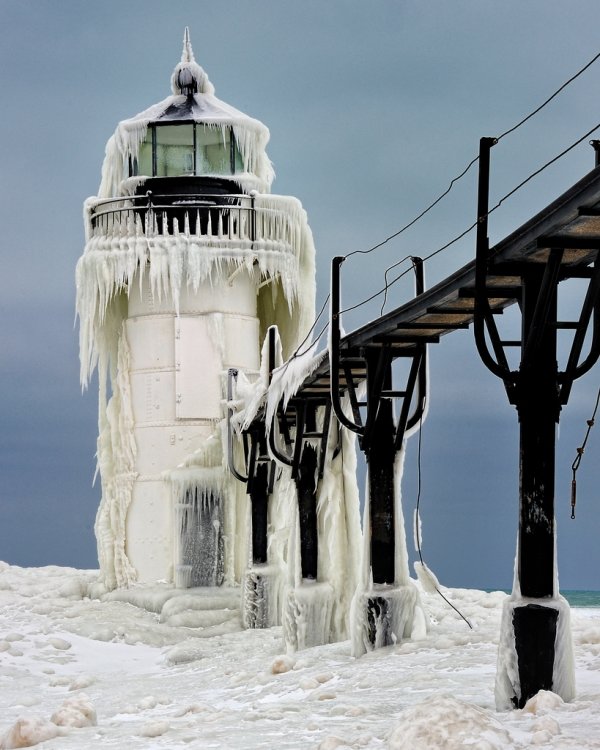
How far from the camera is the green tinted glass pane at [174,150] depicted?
1039 inches

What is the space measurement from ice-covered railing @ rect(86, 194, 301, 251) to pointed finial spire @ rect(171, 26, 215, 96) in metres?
3.18

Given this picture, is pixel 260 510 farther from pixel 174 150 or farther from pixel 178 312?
pixel 174 150

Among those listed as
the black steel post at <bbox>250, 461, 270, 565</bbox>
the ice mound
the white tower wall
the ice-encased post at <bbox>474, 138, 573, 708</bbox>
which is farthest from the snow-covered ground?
the white tower wall

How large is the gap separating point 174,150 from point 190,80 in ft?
6.18

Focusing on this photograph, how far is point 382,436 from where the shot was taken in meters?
13.8

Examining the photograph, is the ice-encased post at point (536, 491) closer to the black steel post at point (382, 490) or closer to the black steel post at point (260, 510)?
the black steel post at point (382, 490)

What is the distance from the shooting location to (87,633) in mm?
22219

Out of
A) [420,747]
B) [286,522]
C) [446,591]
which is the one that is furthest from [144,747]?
[446,591]

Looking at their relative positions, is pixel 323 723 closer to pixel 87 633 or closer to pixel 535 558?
pixel 535 558

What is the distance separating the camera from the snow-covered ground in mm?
8227

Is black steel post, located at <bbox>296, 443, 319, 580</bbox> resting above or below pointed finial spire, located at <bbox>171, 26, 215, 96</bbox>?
below

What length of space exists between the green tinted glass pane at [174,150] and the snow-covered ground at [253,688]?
30.2ft

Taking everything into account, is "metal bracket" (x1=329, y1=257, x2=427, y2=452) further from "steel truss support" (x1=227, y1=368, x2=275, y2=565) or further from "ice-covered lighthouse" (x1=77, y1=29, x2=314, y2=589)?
"ice-covered lighthouse" (x1=77, y1=29, x2=314, y2=589)

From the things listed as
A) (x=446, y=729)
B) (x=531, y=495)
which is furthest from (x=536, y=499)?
(x=446, y=729)
